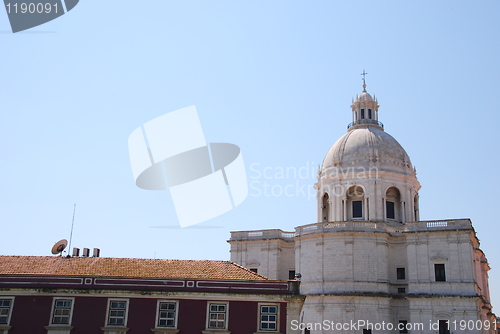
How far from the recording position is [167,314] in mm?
30000

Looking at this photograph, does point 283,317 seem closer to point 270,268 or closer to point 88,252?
point 88,252

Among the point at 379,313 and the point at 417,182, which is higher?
the point at 417,182

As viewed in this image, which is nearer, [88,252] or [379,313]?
[88,252]

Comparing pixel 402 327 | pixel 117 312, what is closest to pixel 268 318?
pixel 117 312

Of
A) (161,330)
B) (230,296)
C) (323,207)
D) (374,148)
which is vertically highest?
(374,148)

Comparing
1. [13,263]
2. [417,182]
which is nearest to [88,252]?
[13,263]

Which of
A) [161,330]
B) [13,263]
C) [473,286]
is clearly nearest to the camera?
[161,330]

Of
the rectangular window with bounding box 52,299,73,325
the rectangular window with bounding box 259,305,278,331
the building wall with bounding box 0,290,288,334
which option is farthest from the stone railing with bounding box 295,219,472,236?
the rectangular window with bounding box 52,299,73,325

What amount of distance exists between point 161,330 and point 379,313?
80.1 feet

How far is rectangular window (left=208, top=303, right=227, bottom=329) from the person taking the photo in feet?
97.6

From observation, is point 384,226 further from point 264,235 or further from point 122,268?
point 122,268

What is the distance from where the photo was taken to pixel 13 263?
108 feet

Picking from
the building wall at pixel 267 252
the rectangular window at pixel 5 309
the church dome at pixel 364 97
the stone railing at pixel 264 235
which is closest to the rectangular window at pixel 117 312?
the rectangular window at pixel 5 309

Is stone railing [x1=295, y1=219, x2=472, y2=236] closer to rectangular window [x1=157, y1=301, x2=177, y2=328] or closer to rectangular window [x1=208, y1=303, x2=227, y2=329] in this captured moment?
rectangular window [x1=208, y1=303, x2=227, y2=329]
